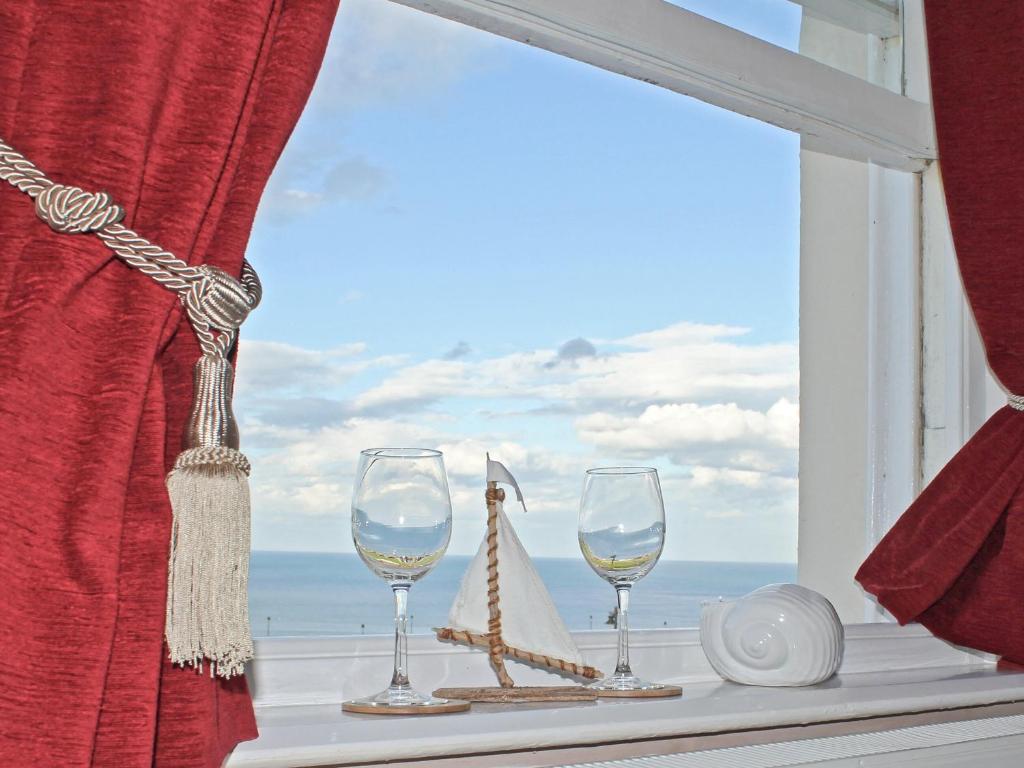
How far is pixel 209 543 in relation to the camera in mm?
711

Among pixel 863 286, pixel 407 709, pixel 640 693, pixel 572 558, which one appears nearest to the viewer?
pixel 407 709

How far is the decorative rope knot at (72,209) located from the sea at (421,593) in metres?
0.46

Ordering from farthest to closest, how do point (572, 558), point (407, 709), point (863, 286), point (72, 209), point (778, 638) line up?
point (863, 286) → point (572, 558) → point (778, 638) → point (407, 709) → point (72, 209)

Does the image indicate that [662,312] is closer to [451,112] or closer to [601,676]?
[451,112]

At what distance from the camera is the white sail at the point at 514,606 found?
113 centimetres

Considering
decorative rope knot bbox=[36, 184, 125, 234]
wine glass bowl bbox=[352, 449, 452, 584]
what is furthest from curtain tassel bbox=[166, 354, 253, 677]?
wine glass bowl bbox=[352, 449, 452, 584]

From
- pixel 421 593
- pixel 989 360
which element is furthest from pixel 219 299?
pixel 989 360

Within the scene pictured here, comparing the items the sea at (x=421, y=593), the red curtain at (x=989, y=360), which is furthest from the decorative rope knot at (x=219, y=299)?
the red curtain at (x=989, y=360)

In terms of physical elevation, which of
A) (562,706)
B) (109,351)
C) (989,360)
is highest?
(989,360)

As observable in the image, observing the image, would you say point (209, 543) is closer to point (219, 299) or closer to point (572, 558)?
point (219, 299)

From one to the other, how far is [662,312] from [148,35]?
0.92 meters

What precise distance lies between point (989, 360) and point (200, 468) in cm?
111

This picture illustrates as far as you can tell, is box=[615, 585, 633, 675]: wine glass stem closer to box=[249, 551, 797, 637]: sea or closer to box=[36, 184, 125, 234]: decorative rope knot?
box=[249, 551, 797, 637]: sea

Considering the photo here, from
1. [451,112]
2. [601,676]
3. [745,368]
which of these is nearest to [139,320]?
[601,676]
